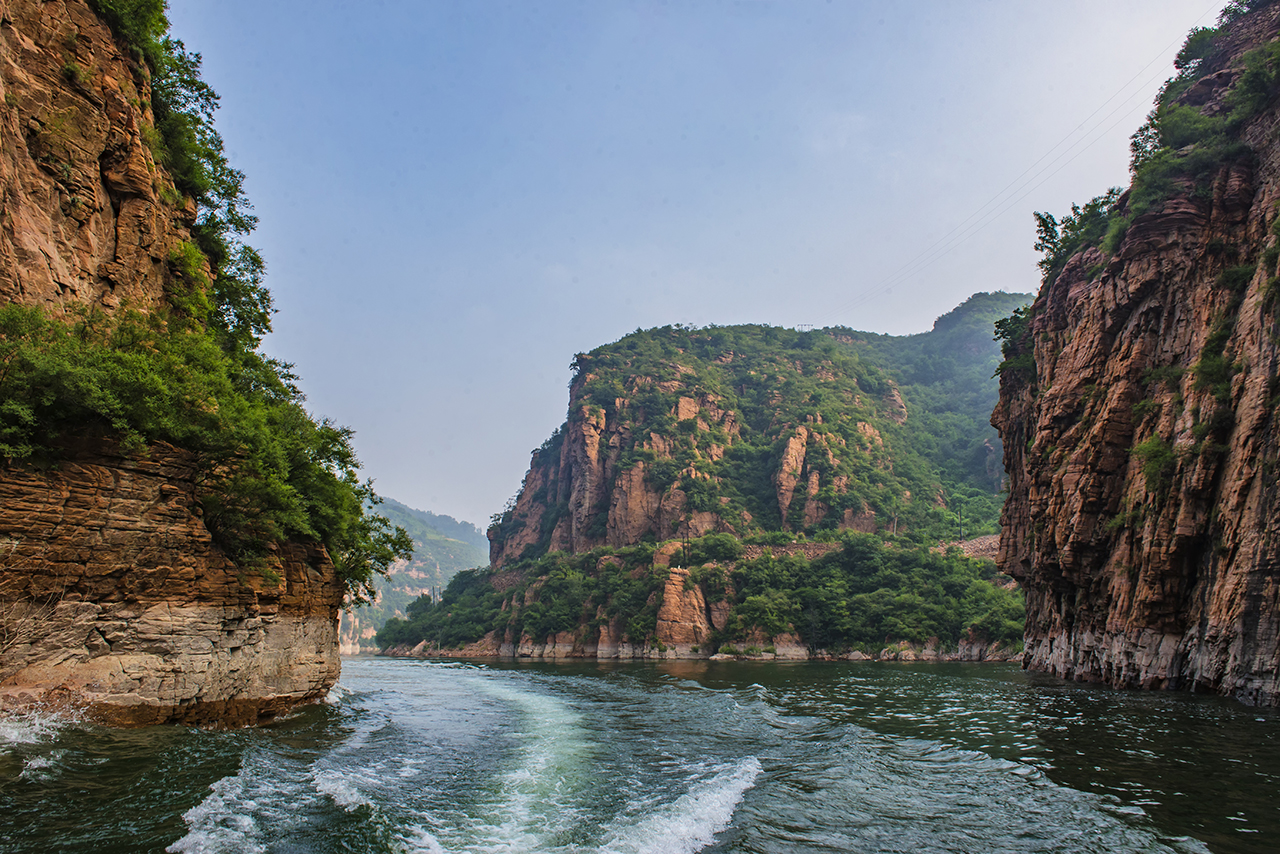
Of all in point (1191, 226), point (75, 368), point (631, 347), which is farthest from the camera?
point (631, 347)

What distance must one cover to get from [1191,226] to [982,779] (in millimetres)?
28477

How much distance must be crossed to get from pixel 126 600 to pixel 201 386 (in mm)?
4966

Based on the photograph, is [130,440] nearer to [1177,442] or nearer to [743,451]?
[1177,442]

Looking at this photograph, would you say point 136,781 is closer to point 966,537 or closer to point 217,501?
point 217,501

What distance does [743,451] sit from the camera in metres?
144

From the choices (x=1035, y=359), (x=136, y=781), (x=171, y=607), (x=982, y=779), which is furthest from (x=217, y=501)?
(x=1035, y=359)

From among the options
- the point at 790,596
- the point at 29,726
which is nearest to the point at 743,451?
the point at 790,596

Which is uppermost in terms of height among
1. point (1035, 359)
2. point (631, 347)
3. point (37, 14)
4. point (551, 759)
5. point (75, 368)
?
point (631, 347)

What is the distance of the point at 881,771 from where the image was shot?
14.2m

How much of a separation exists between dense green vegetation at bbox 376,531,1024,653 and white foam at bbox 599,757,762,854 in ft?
212

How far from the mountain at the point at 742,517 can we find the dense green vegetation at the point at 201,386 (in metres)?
66.3

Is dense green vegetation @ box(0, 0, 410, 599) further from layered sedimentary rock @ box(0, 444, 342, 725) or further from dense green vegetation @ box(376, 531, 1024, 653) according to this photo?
dense green vegetation @ box(376, 531, 1024, 653)

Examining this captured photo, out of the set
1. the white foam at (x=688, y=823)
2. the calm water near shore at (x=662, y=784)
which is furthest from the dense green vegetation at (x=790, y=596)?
the white foam at (x=688, y=823)

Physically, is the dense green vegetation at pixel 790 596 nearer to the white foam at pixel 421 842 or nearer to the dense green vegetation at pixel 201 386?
the dense green vegetation at pixel 201 386
